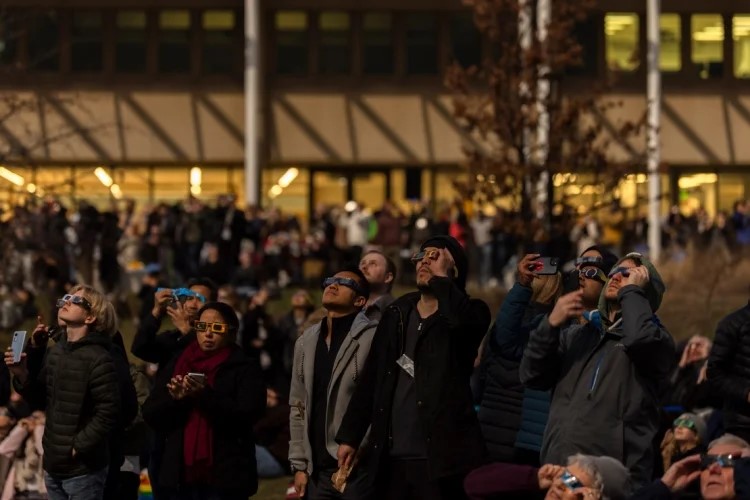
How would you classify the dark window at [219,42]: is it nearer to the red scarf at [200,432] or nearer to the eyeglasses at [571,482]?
the red scarf at [200,432]

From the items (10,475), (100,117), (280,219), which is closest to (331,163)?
(100,117)

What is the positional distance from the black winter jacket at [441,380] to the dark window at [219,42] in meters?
40.6

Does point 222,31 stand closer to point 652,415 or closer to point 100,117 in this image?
point 100,117

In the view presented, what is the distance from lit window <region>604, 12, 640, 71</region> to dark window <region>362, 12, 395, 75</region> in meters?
5.91

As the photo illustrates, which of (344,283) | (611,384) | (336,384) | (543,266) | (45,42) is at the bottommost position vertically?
(336,384)

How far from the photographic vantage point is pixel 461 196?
1080 inches

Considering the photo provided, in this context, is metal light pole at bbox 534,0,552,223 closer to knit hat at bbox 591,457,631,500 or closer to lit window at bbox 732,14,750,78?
knit hat at bbox 591,457,631,500

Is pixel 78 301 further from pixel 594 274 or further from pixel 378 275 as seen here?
pixel 594 274

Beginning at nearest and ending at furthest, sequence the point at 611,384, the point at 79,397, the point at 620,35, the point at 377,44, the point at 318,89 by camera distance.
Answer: the point at 611,384 → the point at 79,397 → the point at 318,89 → the point at 620,35 → the point at 377,44

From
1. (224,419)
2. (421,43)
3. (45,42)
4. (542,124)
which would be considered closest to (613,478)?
(224,419)

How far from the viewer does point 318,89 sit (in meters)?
49.8

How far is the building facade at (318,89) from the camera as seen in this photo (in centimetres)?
4941

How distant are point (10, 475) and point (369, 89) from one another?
35073 mm

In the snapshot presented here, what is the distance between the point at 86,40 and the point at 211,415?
40083mm
